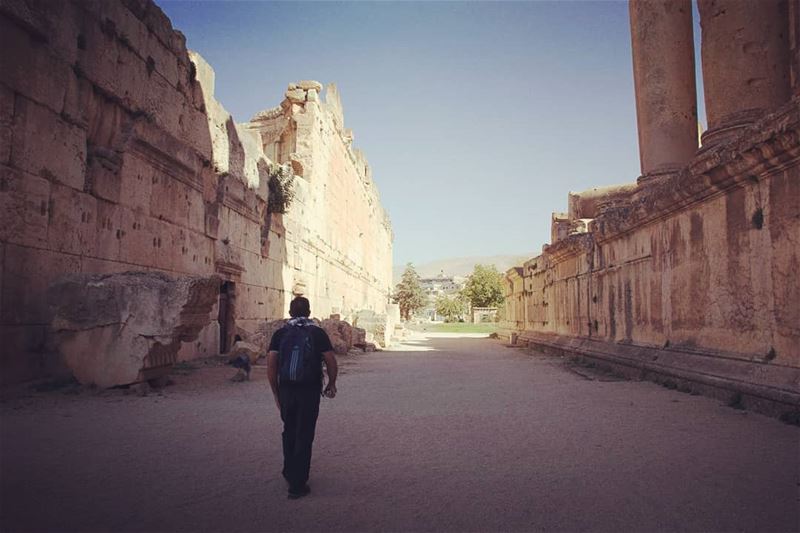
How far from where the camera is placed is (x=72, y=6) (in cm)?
701

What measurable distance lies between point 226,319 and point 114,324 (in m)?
5.65

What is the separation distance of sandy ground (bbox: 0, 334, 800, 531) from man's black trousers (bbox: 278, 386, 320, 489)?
20 cm

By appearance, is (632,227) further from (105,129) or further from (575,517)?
(105,129)

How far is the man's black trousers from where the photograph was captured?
3.19 meters

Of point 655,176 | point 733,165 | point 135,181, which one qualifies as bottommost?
point 733,165

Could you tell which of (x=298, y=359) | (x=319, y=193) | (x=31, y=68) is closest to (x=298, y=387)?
(x=298, y=359)

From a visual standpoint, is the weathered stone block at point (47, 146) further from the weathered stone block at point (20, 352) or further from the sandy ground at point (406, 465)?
the sandy ground at point (406, 465)

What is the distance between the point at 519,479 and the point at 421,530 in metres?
1.00

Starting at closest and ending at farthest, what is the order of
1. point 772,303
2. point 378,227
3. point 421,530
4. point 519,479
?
point 421,530 < point 519,479 < point 772,303 < point 378,227

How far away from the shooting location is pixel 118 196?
8.08 metres

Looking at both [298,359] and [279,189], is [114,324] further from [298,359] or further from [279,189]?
[279,189]

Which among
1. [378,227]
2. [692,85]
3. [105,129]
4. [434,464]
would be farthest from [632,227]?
[378,227]

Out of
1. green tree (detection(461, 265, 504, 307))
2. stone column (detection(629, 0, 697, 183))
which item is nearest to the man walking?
stone column (detection(629, 0, 697, 183))

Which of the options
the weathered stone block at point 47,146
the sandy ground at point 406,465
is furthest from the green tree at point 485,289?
the weathered stone block at point 47,146
